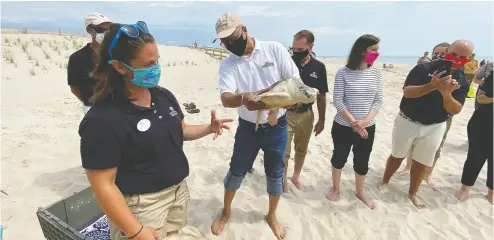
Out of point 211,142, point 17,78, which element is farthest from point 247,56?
point 17,78

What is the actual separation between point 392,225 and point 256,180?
1.76 meters

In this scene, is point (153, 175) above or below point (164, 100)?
below

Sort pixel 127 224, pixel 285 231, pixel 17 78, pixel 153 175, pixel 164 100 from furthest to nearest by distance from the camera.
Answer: pixel 17 78 → pixel 285 231 → pixel 164 100 → pixel 153 175 → pixel 127 224

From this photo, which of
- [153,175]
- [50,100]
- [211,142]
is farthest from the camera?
[50,100]

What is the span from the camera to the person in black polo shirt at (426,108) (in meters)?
3.21

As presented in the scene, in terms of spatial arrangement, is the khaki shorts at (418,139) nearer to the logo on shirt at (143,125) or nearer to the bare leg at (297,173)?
the bare leg at (297,173)

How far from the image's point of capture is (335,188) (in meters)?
3.97

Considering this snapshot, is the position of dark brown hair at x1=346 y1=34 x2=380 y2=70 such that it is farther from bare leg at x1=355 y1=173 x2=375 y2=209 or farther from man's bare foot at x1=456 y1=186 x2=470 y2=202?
man's bare foot at x1=456 y1=186 x2=470 y2=202

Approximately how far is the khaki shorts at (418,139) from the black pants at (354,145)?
48 centimetres

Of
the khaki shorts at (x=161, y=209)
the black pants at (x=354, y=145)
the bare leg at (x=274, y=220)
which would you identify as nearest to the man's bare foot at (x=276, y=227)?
the bare leg at (x=274, y=220)

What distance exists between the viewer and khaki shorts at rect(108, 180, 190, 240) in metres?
1.78

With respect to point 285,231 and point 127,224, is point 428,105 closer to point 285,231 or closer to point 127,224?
point 285,231

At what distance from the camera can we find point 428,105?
3500 millimetres

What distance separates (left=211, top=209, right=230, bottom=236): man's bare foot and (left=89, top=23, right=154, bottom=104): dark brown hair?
80.1 inches
